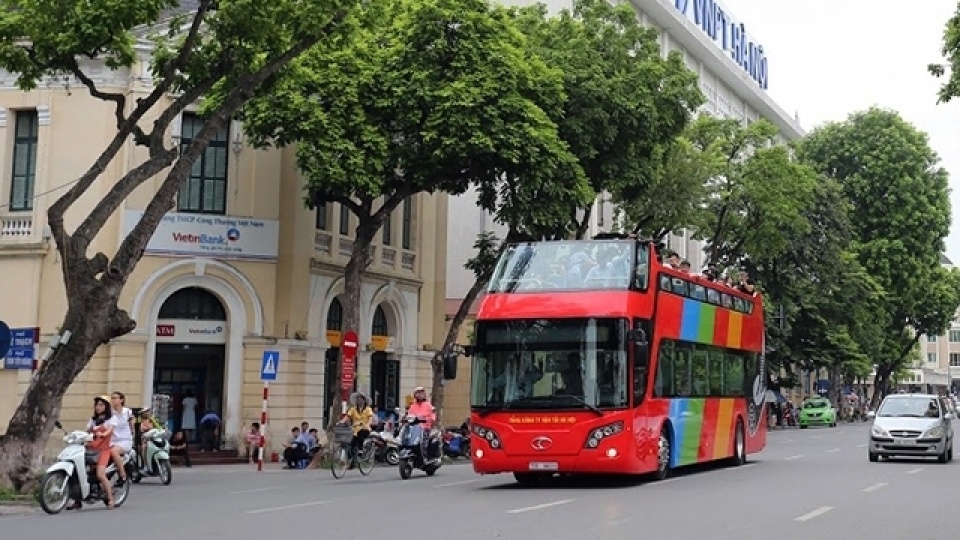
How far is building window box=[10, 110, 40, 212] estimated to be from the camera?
1118 inches

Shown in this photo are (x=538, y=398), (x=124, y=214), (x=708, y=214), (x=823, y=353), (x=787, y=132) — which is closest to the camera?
(x=538, y=398)

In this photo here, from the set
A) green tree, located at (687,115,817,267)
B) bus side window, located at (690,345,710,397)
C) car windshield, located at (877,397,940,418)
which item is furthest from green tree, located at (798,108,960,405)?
bus side window, located at (690,345,710,397)

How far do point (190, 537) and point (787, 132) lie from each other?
73954mm

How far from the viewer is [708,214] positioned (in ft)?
126

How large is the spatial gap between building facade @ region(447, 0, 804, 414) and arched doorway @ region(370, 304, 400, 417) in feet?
26.1

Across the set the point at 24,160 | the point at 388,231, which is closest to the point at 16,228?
the point at 24,160

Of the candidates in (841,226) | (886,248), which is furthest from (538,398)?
(886,248)

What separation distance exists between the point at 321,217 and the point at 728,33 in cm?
4385

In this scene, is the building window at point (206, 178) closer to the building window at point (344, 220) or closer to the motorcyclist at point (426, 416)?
the building window at point (344, 220)

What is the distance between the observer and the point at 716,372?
73.0ft

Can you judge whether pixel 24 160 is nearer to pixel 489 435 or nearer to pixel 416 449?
pixel 416 449

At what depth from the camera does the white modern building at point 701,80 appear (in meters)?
44.9

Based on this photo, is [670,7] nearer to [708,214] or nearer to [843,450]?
[708,214]

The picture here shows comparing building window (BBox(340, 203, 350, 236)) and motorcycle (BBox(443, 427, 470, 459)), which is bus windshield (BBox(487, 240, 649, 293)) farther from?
building window (BBox(340, 203, 350, 236))
